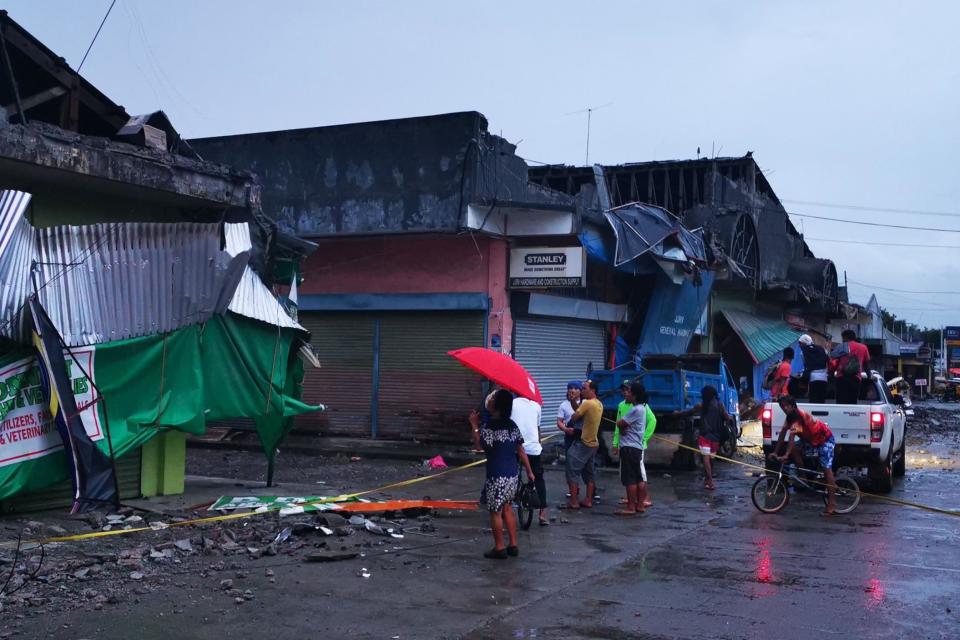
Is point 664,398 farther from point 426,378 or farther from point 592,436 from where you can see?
point 592,436

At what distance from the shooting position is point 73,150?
1062 centimetres

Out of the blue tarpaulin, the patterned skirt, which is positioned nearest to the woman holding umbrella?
the patterned skirt

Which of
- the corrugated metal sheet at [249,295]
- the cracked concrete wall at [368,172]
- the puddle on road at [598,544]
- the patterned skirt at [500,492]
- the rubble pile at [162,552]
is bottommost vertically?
the puddle on road at [598,544]

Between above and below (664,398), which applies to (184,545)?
below

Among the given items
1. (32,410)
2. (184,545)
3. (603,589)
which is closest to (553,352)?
(32,410)

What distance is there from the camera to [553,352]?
23.0 m

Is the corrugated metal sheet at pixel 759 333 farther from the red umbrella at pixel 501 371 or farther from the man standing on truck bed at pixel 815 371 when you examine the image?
the red umbrella at pixel 501 371

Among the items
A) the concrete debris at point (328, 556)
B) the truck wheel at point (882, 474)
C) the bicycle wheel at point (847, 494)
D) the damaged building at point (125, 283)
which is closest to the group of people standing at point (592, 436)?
the bicycle wheel at point (847, 494)

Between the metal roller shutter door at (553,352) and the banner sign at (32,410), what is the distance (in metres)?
11.5

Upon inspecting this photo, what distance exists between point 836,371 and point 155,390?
416 inches

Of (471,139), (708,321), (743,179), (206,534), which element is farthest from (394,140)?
(743,179)

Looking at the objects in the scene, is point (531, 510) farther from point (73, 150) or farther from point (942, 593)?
point (73, 150)

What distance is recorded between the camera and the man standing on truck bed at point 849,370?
613 inches

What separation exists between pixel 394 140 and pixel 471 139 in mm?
1929
